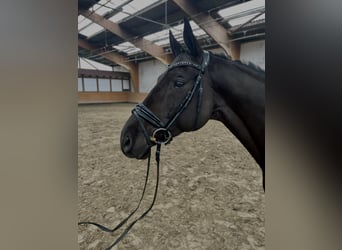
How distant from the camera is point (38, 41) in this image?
0.73ft

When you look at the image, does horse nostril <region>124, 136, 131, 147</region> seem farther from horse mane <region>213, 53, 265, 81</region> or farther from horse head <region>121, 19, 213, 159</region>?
horse mane <region>213, 53, 265, 81</region>

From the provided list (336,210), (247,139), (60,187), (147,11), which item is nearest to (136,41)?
(147,11)

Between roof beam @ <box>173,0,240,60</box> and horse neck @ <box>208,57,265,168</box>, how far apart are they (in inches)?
11.6

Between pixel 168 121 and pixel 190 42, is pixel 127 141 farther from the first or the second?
pixel 190 42

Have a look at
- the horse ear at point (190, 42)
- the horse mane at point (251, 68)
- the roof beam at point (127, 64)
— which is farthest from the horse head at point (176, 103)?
the roof beam at point (127, 64)

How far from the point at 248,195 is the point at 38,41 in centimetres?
121

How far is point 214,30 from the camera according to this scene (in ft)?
3.23

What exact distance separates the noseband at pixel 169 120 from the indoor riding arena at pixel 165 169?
3cm

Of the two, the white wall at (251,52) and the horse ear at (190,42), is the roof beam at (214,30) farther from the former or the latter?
the horse ear at (190,42)

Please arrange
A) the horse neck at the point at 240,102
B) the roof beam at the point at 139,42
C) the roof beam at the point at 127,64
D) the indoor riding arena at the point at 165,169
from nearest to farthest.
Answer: the horse neck at the point at 240,102, the indoor riding arena at the point at 165,169, the roof beam at the point at 139,42, the roof beam at the point at 127,64

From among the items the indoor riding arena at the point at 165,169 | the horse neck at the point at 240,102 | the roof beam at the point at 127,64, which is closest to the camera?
the horse neck at the point at 240,102

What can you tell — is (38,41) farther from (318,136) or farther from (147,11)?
(147,11)

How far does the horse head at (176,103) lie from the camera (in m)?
0.67

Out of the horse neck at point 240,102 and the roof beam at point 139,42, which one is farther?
the roof beam at point 139,42
